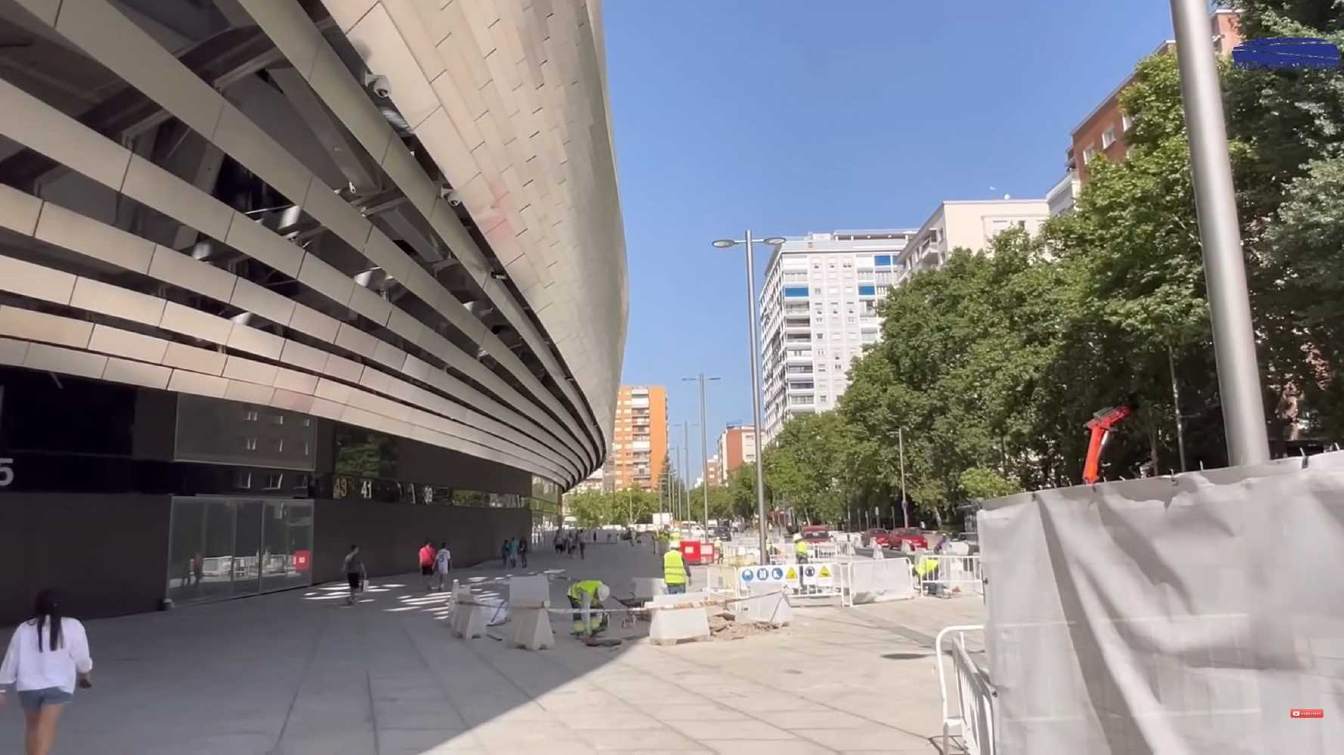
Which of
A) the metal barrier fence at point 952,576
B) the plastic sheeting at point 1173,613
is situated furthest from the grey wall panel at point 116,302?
the metal barrier fence at point 952,576

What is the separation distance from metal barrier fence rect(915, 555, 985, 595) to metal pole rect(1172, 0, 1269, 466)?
17546mm

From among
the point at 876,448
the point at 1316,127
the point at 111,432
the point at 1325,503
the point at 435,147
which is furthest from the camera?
the point at 876,448

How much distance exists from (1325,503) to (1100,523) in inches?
39.9

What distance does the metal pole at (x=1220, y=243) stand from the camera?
502cm

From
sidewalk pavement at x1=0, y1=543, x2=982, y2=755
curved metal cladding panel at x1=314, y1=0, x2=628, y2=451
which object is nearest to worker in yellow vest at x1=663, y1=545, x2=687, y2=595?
sidewalk pavement at x1=0, y1=543, x2=982, y2=755

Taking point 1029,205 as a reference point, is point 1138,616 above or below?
below

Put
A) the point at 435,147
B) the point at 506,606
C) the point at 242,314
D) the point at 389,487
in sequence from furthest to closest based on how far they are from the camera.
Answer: the point at 389,487, the point at 506,606, the point at 242,314, the point at 435,147

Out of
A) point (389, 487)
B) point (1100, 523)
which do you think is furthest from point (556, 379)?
point (1100, 523)

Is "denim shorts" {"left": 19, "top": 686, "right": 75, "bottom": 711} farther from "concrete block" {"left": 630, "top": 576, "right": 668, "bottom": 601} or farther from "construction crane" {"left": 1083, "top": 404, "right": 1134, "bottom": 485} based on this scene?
"construction crane" {"left": 1083, "top": 404, "right": 1134, "bottom": 485}

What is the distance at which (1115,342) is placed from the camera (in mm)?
31328

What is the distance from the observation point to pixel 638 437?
188m

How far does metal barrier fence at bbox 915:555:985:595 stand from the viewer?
22.4m

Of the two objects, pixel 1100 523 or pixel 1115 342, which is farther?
pixel 1115 342

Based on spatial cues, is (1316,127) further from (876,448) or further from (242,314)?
(876,448)
